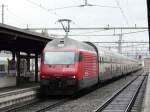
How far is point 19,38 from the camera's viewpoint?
25.0 metres

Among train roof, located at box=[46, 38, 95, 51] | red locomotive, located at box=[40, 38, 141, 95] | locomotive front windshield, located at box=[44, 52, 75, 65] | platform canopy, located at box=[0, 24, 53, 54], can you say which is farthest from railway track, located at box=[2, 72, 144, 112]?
platform canopy, located at box=[0, 24, 53, 54]

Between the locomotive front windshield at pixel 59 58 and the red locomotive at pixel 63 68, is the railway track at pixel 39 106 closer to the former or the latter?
the red locomotive at pixel 63 68

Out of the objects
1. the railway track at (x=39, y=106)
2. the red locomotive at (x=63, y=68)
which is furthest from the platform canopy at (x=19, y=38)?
the railway track at (x=39, y=106)

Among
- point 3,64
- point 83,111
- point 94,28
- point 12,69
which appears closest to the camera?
point 83,111

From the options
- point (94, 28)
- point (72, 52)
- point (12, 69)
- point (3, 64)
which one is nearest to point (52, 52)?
point (72, 52)

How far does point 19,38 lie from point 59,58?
189 inches

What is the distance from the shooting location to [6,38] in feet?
75.1

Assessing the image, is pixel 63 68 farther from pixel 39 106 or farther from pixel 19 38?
pixel 19 38

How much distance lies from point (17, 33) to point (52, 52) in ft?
8.23

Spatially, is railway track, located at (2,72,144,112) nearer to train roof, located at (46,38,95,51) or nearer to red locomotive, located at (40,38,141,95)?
red locomotive, located at (40,38,141,95)

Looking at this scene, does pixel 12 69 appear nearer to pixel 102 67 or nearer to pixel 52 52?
pixel 102 67

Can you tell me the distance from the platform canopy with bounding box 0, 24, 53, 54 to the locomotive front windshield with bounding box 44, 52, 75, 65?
7.27ft

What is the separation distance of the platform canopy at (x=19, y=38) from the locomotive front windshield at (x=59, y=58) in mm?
2217

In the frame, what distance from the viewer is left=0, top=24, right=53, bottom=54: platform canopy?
21.3 m
